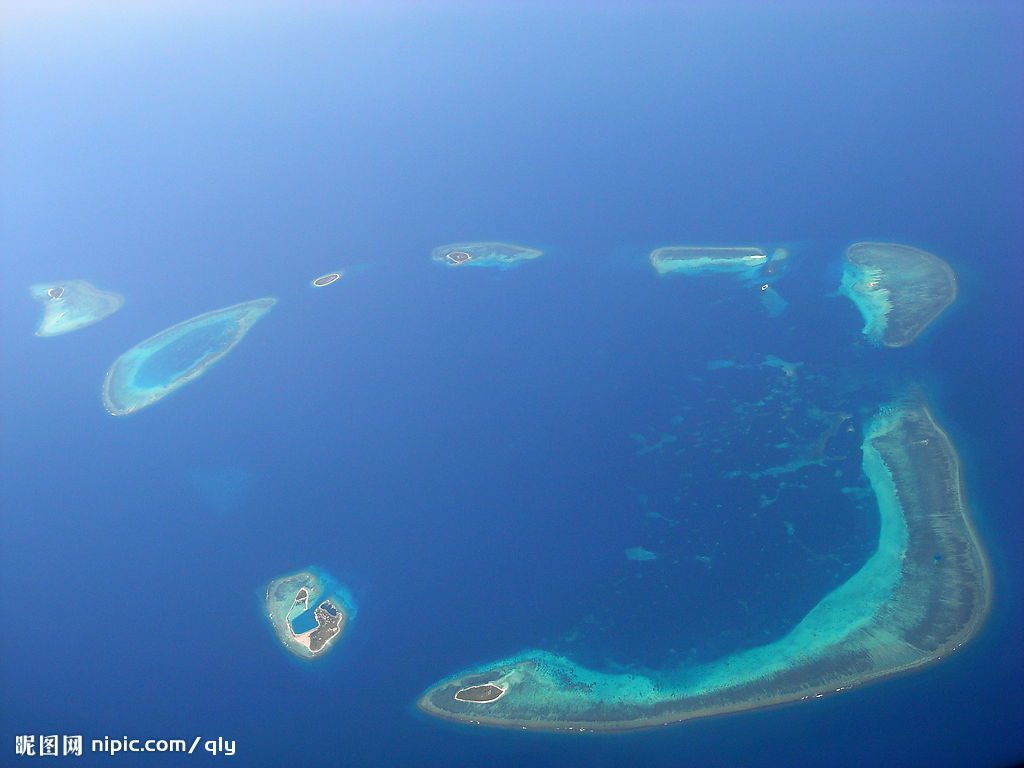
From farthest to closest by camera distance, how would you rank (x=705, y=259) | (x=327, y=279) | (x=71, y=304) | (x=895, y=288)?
(x=327, y=279), (x=71, y=304), (x=705, y=259), (x=895, y=288)

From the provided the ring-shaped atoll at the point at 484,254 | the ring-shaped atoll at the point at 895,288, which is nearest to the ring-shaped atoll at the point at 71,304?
the ring-shaped atoll at the point at 484,254

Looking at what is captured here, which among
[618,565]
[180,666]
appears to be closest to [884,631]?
[618,565]

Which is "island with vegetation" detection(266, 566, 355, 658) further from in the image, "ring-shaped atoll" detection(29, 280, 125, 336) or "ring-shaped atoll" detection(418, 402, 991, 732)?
"ring-shaped atoll" detection(29, 280, 125, 336)

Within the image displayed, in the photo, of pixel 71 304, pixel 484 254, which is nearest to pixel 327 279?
pixel 484 254

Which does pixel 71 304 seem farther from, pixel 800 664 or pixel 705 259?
pixel 800 664

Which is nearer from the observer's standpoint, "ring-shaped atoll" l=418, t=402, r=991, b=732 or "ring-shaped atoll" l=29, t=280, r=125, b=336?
"ring-shaped atoll" l=418, t=402, r=991, b=732

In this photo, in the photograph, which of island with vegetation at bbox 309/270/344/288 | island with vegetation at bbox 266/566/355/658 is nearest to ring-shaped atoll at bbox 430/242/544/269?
island with vegetation at bbox 309/270/344/288
